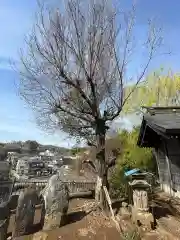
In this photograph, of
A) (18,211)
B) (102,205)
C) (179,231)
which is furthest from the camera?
(102,205)

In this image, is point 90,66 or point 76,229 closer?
point 76,229

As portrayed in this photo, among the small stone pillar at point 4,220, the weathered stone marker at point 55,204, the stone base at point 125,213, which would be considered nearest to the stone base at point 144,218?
the stone base at point 125,213

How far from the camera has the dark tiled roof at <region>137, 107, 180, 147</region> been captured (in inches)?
383

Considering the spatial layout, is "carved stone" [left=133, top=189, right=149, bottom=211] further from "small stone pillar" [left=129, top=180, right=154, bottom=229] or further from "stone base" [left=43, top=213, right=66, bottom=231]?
"stone base" [left=43, top=213, right=66, bottom=231]

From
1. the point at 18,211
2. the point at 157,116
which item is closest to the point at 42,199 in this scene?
the point at 18,211

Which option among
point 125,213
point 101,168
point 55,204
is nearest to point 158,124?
point 101,168

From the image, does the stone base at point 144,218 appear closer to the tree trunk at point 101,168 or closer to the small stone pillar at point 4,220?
the tree trunk at point 101,168

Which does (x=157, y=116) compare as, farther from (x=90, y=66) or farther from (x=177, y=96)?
(x=177, y=96)

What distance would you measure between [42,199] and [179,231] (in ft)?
17.8

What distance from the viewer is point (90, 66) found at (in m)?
11.7

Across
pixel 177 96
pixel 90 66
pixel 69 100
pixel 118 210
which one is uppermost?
pixel 177 96

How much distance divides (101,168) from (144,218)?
292 cm

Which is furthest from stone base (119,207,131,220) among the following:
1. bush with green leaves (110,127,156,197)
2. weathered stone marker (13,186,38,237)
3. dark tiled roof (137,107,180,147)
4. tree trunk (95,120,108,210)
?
bush with green leaves (110,127,156,197)

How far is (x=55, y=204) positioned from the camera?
10391 mm
